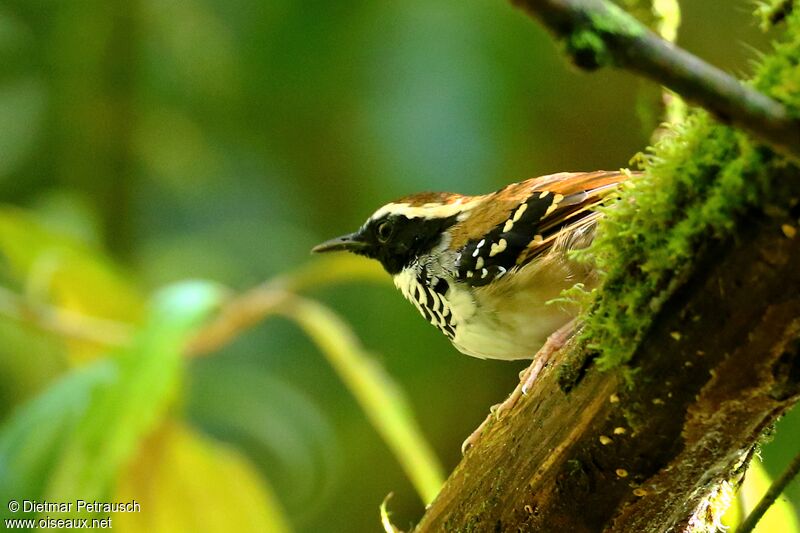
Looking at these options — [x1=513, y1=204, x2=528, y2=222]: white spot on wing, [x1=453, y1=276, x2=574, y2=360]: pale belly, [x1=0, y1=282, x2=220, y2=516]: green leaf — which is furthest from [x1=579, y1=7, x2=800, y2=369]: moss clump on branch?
[x1=0, y1=282, x2=220, y2=516]: green leaf

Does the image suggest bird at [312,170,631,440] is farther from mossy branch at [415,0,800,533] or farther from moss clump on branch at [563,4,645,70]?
moss clump on branch at [563,4,645,70]

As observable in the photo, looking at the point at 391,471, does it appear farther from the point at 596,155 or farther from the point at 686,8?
the point at 686,8

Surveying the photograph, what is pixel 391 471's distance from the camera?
484 cm

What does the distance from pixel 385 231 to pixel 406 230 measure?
0.24 ft

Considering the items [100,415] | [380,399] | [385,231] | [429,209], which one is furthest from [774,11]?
[100,415]

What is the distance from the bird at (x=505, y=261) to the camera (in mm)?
1772

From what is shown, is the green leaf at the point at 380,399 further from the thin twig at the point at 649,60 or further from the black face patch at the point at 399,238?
the thin twig at the point at 649,60

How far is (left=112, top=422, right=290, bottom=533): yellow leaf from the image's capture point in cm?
250

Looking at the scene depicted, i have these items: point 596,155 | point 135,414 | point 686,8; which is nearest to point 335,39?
point 596,155

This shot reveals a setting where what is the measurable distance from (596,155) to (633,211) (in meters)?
3.30

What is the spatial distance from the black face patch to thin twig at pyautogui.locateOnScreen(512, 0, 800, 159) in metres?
1.42

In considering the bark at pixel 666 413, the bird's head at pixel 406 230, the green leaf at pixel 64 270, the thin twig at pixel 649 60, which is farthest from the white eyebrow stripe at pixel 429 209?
the thin twig at pixel 649 60

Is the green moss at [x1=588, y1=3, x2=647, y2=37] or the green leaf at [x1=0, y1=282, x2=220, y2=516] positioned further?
the green leaf at [x1=0, y1=282, x2=220, y2=516]

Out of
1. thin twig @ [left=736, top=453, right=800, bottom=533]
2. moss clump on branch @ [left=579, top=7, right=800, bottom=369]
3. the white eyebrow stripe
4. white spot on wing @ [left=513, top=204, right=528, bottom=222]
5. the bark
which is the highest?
the white eyebrow stripe
